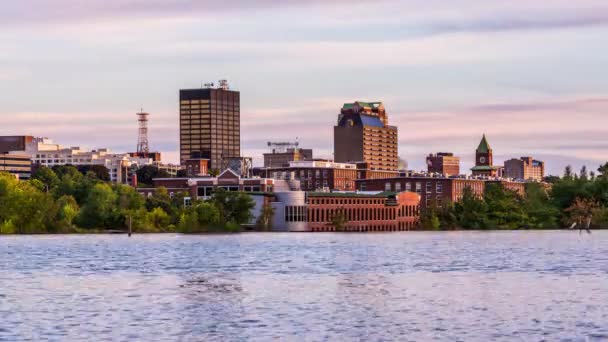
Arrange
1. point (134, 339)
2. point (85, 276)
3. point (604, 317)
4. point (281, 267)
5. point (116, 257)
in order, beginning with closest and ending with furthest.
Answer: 1. point (134, 339)
2. point (604, 317)
3. point (85, 276)
4. point (281, 267)
5. point (116, 257)

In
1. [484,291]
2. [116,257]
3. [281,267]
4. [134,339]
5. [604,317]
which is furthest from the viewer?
[116,257]

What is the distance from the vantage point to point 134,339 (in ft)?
163

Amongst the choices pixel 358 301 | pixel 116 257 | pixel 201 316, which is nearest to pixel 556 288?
pixel 358 301

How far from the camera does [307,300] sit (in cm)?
6675

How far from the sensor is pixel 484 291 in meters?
72.2

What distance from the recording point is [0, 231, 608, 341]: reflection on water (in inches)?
2045

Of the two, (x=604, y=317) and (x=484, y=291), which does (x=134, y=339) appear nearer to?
(x=604, y=317)

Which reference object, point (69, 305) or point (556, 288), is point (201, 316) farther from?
point (556, 288)

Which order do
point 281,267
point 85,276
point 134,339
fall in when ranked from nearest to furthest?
point 134,339
point 85,276
point 281,267

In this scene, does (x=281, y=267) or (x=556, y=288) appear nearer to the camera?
(x=556, y=288)

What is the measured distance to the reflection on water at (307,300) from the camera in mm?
51938

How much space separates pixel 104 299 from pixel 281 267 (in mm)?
36724

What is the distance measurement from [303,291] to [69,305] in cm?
1525

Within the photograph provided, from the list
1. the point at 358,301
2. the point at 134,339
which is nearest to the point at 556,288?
the point at 358,301
